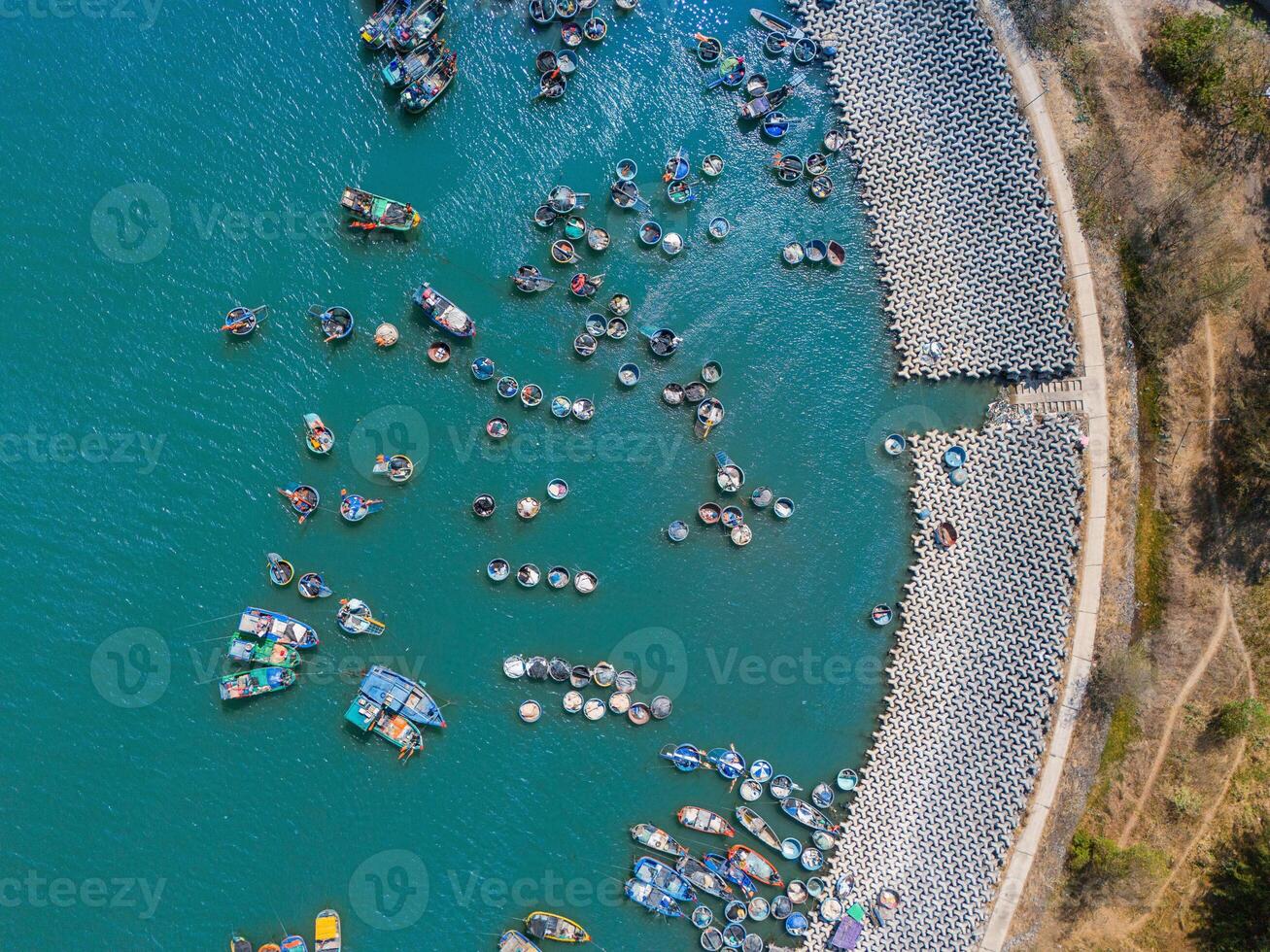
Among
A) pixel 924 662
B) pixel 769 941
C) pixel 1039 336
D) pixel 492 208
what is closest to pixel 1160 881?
pixel 924 662

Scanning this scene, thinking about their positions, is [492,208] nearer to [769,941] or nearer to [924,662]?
[924,662]

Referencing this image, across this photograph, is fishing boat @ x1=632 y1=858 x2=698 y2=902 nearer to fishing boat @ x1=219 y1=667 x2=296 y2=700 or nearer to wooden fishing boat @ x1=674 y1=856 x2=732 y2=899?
wooden fishing boat @ x1=674 y1=856 x2=732 y2=899

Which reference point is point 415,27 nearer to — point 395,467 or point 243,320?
point 243,320

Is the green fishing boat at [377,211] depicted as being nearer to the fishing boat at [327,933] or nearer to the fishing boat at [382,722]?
the fishing boat at [382,722]

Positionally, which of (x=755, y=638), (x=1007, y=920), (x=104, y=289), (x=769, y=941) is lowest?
(x=769, y=941)

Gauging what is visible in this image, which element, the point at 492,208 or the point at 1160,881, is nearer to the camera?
the point at 1160,881

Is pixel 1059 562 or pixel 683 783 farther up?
pixel 1059 562
